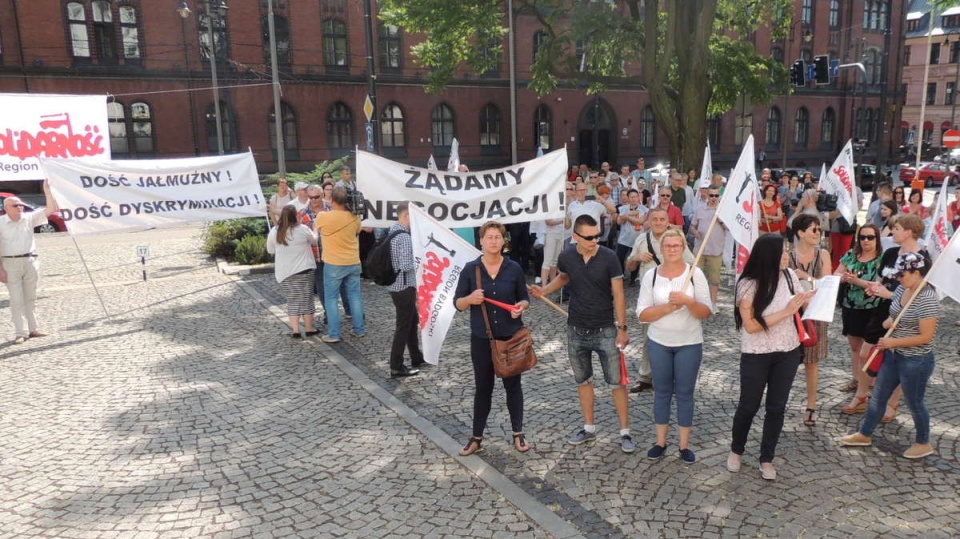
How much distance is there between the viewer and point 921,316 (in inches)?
191

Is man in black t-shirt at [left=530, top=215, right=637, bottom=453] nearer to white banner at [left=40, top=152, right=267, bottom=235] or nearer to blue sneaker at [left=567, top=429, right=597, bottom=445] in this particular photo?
blue sneaker at [left=567, top=429, right=597, bottom=445]

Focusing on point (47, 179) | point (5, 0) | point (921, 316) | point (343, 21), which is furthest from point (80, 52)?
point (921, 316)

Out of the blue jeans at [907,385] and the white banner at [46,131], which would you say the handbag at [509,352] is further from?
the white banner at [46,131]

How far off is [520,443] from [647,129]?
142ft

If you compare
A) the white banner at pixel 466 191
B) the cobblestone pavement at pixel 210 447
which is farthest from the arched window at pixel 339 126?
the white banner at pixel 466 191

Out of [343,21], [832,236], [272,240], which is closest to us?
[272,240]

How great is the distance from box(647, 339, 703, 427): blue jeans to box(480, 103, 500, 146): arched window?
120ft

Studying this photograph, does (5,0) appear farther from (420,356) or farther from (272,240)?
(420,356)

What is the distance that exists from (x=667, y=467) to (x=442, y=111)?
36308mm

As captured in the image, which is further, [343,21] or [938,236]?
[343,21]

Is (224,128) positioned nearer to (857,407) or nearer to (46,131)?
(46,131)

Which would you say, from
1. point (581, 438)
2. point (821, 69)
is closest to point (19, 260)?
point (581, 438)

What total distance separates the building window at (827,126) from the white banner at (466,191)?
5143cm

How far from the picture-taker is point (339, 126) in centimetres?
3722
